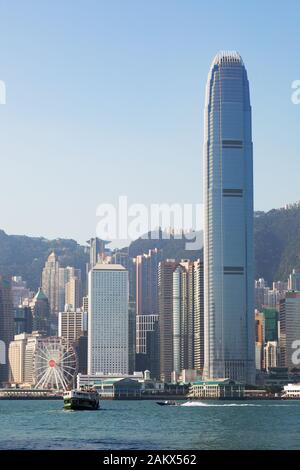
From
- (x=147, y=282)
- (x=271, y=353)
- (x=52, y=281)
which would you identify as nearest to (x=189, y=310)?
(x=147, y=282)

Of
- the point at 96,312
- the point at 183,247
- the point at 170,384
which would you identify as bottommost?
the point at 170,384

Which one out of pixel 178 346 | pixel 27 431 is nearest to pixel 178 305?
pixel 178 346

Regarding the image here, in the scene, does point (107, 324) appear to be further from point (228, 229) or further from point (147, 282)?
point (228, 229)

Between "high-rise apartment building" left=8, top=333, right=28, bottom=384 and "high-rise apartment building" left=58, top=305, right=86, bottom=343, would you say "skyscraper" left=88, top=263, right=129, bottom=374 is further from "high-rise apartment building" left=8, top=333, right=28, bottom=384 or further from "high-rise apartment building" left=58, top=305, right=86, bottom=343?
"high-rise apartment building" left=8, top=333, right=28, bottom=384

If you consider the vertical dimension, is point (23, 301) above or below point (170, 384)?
above

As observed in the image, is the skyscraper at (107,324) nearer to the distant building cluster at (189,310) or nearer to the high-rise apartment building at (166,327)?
the distant building cluster at (189,310)

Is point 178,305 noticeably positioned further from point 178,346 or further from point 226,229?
point 226,229

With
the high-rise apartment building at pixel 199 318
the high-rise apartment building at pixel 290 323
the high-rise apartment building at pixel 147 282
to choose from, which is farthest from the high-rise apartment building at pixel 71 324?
the high-rise apartment building at pixel 290 323

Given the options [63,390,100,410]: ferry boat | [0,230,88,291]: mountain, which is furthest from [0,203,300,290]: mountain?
[63,390,100,410]: ferry boat
